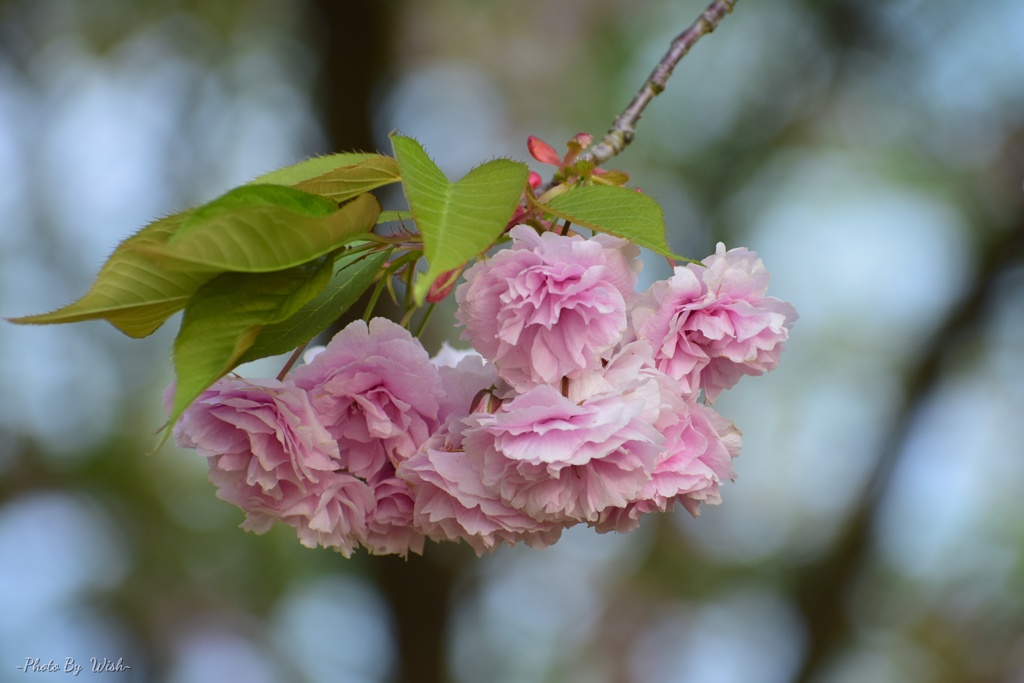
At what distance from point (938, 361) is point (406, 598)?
6.54 ft

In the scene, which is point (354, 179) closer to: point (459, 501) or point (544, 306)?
point (544, 306)

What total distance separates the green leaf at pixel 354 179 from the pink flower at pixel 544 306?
0.10 meters

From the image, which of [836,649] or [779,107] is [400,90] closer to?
[779,107]

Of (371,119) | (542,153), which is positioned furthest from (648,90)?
(371,119)

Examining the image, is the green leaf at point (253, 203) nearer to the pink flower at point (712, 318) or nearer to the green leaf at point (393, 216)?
the green leaf at point (393, 216)

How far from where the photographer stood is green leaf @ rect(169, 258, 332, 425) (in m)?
0.53

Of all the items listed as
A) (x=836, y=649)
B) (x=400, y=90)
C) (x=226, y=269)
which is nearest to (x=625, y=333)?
(x=226, y=269)

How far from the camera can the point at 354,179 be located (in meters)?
0.61

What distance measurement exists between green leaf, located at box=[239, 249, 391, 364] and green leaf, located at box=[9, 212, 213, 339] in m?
0.06

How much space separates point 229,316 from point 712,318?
368mm

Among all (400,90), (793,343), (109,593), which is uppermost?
(400,90)

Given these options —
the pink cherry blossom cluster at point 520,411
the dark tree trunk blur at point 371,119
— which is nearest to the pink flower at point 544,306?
the pink cherry blossom cluster at point 520,411

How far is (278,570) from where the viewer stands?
139 inches

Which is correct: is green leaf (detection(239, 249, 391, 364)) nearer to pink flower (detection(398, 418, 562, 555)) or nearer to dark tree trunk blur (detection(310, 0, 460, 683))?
pink flower (detection(398, 418, 562, 555))
